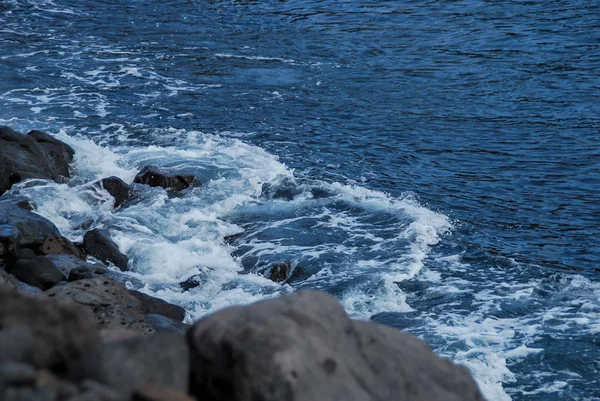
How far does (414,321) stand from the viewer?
1102 centimetres

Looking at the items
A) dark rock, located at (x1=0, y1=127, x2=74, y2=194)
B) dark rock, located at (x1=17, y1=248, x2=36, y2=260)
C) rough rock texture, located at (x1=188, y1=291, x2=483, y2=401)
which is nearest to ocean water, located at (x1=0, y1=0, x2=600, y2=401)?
dark rock, located at (x1=0, y1=127, x2=74, y2=194)

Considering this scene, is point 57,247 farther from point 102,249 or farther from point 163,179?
point 163,179

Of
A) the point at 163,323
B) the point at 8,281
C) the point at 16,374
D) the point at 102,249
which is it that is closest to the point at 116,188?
the point at 102,249

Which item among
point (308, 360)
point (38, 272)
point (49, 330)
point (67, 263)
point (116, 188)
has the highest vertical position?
point (49, 330)

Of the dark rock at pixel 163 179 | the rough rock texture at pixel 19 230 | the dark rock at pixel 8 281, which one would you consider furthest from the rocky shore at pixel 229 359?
the dark rock at pixel 163 179

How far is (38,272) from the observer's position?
10016mm

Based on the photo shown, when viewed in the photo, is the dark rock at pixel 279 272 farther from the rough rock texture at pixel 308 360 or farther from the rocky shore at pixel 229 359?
the rough rock texture at pixel 308 360

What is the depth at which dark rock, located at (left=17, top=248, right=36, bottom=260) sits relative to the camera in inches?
424

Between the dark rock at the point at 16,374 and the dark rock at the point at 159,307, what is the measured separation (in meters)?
6.53

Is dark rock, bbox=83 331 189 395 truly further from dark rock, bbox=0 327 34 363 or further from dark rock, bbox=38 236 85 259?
dark rock, bbox=38 236 85 259

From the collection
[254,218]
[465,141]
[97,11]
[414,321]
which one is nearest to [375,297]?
[414,321]

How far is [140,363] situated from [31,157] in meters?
11.2

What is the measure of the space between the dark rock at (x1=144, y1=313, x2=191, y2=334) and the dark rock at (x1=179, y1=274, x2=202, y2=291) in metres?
1.92

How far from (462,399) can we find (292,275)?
738 centimetres
